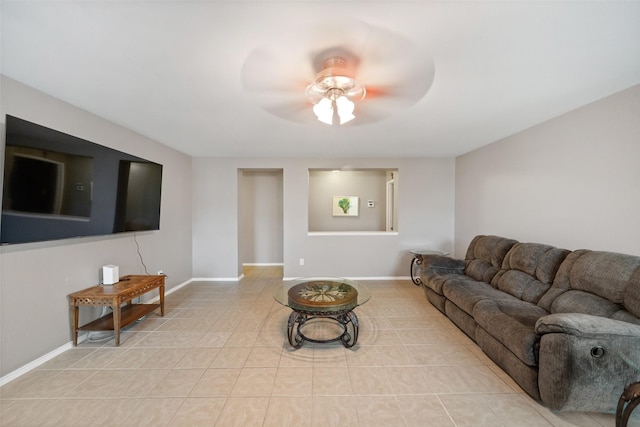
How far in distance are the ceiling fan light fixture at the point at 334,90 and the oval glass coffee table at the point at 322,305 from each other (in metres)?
1.67

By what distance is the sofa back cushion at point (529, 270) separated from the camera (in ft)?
7.52

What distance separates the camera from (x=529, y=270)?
2469mm

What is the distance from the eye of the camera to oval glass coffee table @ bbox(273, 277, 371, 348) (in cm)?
219

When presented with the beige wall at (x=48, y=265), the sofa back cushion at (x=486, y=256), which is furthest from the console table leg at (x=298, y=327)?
the sofa back cushion at (x=486, y=256)

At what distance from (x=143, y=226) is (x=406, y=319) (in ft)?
11.7

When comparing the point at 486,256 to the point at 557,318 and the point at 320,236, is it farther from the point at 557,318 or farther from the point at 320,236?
the point at 320,236

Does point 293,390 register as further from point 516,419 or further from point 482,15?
point 482,15

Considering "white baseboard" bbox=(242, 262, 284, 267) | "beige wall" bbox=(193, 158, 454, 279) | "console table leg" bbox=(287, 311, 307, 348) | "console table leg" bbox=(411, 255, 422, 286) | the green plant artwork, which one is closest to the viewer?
"console table leg" bbox=(287, 311, 307, 348)

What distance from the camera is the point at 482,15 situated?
3.99ft

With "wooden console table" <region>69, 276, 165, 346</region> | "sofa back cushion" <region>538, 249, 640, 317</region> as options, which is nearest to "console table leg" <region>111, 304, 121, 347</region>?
"wooden console table" <region>69, 276, 165, 346</region>

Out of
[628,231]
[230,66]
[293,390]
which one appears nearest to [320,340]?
[293,390]

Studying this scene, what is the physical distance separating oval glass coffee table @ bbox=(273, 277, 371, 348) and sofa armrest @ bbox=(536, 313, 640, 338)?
1384 millimetres

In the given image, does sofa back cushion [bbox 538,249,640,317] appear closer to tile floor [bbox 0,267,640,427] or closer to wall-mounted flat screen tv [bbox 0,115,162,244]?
tile floor [bbox 0,267,640,427]

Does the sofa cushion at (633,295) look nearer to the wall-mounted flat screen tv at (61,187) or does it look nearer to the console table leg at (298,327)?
the console table leg at (298,327)
